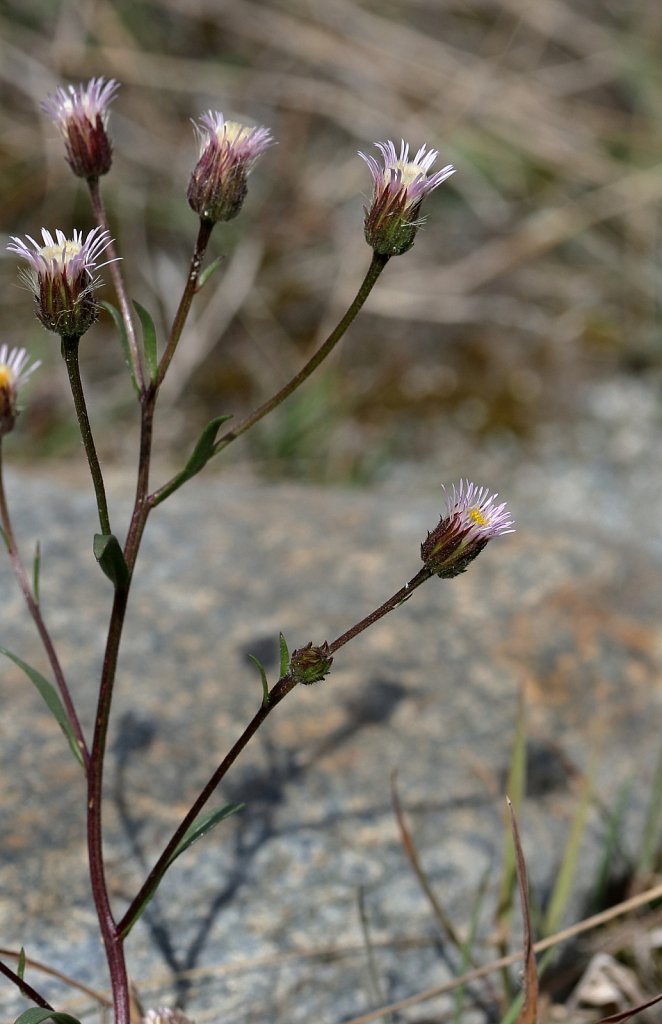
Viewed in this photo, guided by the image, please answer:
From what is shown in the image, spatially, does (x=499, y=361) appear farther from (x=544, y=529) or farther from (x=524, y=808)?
(x=524, y=808)

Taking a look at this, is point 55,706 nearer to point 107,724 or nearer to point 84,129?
point 107,724

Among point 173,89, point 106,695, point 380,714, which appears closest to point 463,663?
point 380,714

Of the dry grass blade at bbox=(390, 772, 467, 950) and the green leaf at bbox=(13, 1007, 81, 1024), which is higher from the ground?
the dry grass blade at bbox=(390, 772, 467, 950)

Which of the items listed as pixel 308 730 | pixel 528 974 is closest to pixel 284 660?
pixel 528 974

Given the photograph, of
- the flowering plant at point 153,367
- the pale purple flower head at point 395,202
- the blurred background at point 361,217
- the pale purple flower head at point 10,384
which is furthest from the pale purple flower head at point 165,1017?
the blurred background at point 361,217

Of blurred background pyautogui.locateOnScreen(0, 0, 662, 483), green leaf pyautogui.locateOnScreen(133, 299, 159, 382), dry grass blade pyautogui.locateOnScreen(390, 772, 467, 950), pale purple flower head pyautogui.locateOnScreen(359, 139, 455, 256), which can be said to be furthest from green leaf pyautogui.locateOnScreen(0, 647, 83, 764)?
blurred background pyautogui.locateOnScreen(0, 0, 662, 483)

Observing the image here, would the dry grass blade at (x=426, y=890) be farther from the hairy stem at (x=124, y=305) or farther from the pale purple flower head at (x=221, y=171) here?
the pale purple flower head at (x=221, y=171)

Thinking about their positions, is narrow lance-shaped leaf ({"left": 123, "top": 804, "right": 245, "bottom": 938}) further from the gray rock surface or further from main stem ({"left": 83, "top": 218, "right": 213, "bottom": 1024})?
the gray rock surface
